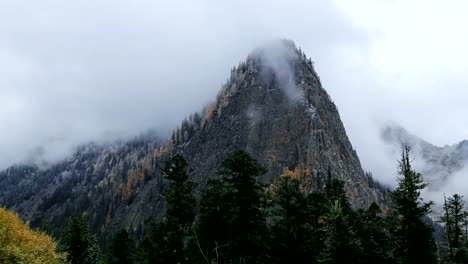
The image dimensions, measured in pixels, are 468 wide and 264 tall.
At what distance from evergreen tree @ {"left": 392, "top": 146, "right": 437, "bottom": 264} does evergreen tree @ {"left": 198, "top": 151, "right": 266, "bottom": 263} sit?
33.8ft

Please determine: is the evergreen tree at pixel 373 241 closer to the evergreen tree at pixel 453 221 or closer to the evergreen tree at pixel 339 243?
the evergreen tree at pixel 453 221

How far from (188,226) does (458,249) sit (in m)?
27.3

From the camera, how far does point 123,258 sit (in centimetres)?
6469

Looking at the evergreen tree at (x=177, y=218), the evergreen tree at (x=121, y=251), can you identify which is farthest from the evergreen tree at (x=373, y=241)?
the evergreen tree at (x=121, y=251)

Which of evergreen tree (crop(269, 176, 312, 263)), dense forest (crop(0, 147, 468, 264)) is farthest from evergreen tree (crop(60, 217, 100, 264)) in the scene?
evergreen tree (crop(269, 176, 312, 263))

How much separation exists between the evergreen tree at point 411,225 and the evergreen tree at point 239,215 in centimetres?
1029

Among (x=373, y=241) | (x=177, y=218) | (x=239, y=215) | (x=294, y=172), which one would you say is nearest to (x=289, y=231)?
(x=239, y=215)

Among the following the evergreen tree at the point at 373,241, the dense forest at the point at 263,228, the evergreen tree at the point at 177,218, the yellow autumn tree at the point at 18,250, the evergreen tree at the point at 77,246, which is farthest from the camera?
the evergreen tree at the point at 77,246

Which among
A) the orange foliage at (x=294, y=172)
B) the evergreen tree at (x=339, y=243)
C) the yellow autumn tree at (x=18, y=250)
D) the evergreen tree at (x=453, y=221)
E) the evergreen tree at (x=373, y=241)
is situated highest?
the orange foliage at (x=294, y=172)

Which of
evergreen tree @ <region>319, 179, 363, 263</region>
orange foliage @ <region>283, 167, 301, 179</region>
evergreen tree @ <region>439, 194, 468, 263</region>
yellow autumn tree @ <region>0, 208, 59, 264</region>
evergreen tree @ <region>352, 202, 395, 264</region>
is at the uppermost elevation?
orange foliage @ <region>283, 167, 301, 179</region>

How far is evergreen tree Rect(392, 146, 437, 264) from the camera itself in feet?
108

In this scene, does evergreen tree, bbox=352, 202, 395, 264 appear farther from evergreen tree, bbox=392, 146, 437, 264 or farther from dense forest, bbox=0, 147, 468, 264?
evergreen tree, bbox=392, 146, 437, 264

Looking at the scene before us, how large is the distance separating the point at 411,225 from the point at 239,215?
12.8 meters

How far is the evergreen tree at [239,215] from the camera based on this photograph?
35875 mm
